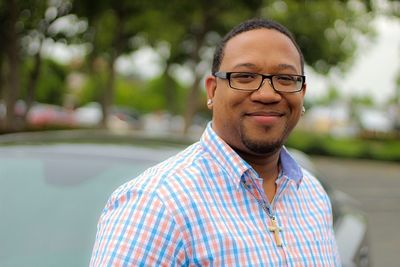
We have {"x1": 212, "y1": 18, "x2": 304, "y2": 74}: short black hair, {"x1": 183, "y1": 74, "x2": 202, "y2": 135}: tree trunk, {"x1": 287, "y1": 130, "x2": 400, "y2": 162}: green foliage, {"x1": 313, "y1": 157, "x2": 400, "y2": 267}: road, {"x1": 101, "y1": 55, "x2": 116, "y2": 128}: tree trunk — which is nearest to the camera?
{"x1": 212, "y1": 18, "x2": 304, "y2": 74}: short black hair

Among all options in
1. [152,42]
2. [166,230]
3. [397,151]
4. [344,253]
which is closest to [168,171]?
[166,230]

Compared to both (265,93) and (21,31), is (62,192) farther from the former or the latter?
(21,31)

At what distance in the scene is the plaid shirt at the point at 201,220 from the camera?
1638 mm

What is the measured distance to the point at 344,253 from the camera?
12.1 ft

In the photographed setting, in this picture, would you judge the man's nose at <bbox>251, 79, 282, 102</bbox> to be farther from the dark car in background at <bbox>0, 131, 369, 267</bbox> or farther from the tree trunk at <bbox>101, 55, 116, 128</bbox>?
the tree trunk at <bbox>101, 55, 116, 128</bbox>

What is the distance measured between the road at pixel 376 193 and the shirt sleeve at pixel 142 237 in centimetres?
500

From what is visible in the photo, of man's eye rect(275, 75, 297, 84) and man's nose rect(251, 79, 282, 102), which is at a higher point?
man's eye rect(275, 75, 297, 84)

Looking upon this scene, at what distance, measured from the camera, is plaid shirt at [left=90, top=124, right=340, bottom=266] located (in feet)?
5.37

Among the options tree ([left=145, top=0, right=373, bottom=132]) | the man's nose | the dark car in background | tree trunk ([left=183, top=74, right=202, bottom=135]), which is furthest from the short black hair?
tree trunk ([left=183, top=74, right=202, bottom=135])

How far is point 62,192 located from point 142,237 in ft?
6.04

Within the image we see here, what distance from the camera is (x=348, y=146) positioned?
25641mm

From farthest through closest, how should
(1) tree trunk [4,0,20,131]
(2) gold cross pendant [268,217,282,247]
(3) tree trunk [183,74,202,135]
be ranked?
(3) tree trunk [183,74,202,135] < (1) tree trunk [4,0,20,131] < (2) gold cross pendant [268,217,282,247]

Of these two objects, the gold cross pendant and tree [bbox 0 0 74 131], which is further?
tree [bbox 0 0 74 131]

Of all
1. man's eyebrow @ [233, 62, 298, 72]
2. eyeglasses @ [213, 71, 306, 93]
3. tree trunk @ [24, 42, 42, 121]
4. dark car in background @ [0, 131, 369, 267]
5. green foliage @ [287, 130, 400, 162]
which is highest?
man's eyebrow @ [233, 62, 298, 72]
